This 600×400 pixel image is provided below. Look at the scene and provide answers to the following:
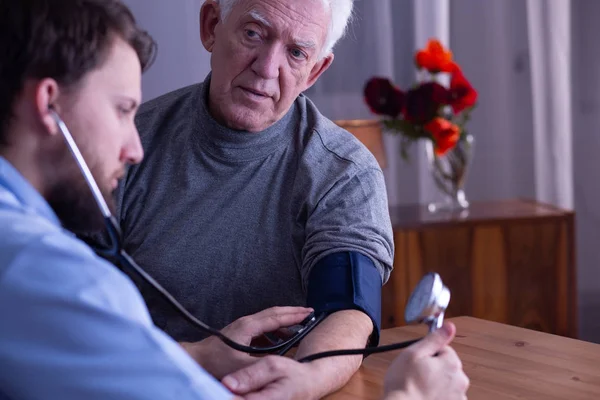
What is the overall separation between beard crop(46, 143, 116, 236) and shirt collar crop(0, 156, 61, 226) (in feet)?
0.15

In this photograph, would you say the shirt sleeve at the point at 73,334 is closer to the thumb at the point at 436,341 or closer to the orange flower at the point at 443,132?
the thumb at the point at 436,341

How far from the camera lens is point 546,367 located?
4.24 ft

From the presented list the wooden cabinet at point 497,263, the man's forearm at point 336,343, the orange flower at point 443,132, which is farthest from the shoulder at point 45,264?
the orange flower at point 443,132

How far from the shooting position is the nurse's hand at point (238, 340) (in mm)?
1268

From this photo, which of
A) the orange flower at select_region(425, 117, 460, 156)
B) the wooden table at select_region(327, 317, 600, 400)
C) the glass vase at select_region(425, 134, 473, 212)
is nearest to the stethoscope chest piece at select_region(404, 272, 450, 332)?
the wooden table at select_region(327, 317, 600, 400)

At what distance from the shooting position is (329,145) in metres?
1.71

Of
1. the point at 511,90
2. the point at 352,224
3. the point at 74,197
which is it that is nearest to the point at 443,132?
the point at 511,90

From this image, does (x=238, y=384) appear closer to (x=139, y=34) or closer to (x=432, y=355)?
(x=432, y=355)

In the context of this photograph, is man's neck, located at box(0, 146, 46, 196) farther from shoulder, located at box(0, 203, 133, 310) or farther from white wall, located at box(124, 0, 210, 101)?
white wall, located at box(124, 0, 210, 101)

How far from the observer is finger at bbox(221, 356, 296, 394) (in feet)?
3.78

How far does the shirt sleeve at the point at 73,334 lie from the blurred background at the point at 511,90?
2.57m

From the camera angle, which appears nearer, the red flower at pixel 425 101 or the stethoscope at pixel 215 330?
the stethoscope at pixel 215 330

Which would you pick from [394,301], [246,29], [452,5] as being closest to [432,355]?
[246,29]

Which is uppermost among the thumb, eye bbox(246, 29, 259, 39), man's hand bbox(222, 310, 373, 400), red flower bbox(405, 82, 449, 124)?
eye bbox(246, 29, 259, 39)
